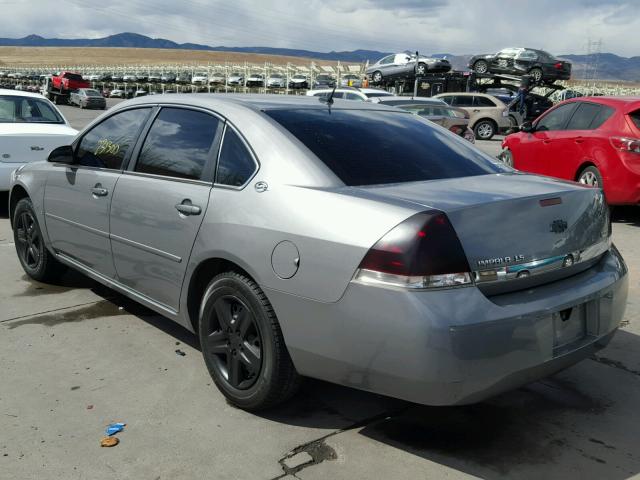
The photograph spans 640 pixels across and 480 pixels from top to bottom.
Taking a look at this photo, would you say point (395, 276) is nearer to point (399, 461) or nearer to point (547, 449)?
point (399, 461)

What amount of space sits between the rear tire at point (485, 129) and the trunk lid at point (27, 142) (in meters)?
17.2

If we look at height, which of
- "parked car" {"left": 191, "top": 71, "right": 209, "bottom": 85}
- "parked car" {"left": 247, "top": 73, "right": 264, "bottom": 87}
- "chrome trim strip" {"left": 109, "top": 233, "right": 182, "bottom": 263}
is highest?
"parked car" {"left": 191, "top": 71, "right": 209, "bottom": 85}

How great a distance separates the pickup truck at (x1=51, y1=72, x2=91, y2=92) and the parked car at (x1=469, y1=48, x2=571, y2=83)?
30.7 meters

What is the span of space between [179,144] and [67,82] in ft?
157

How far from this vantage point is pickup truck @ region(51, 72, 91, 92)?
47.4 m

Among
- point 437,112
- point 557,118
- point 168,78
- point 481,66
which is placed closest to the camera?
point 557,118

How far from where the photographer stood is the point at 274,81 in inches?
2189

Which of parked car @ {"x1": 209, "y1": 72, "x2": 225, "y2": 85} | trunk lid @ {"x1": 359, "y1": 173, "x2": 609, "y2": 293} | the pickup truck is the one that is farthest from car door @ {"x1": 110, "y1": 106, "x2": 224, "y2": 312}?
parked car @ {"x1": 209, "y1": 72, "x2": 225, "y2": 85}

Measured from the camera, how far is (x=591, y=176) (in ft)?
27.8

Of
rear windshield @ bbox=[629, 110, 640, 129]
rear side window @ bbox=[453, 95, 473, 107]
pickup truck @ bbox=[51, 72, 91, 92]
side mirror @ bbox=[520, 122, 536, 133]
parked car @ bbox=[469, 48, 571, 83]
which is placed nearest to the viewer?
rear windshield @ bbox=[629, 110, 640, 129]

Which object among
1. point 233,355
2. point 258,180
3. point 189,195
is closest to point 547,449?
point 233,355

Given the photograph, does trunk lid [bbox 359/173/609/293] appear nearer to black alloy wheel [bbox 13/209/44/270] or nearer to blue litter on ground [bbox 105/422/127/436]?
blue litter on ground [bbox 105/422/127/436]

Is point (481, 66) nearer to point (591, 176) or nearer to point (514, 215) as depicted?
point (591, 176)

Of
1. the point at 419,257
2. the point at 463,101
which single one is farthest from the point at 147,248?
the point at 463,101
